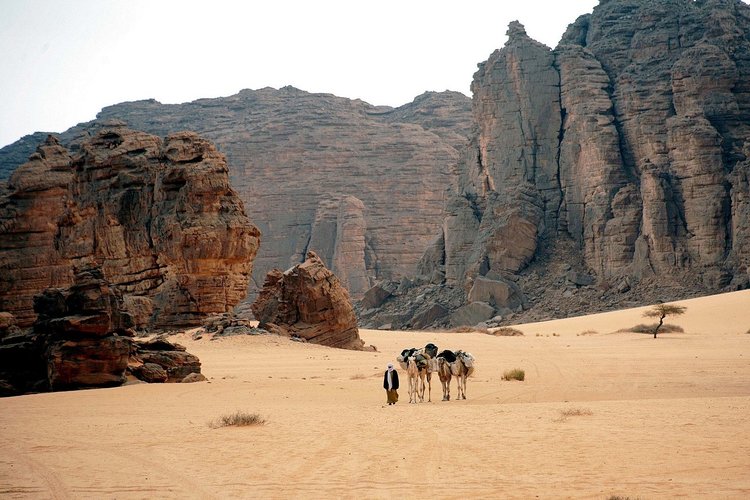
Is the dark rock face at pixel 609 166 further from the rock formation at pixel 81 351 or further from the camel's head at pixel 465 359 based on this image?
the rock formation at pixel 81 351

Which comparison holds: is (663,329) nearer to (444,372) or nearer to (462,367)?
(462,367)

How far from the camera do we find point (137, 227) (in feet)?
120

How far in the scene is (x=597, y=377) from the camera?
65.2ft

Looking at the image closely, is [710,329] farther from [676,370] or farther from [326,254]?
[326,254]

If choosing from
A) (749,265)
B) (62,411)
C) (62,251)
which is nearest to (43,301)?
(62,411)

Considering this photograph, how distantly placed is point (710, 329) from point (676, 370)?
57.1 feet

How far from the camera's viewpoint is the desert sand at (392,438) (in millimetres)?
8391

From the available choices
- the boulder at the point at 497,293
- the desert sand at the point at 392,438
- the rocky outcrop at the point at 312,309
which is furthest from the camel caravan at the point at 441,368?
the boulder at the point at 497,293

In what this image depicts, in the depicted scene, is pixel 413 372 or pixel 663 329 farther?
pixel 663 329

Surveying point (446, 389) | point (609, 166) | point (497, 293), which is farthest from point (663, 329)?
point (609, 166)

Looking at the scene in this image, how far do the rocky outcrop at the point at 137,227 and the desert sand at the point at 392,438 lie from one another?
36.8 ft

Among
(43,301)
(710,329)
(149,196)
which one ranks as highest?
(149,196)

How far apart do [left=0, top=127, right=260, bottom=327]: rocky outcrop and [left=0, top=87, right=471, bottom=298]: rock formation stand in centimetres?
4911

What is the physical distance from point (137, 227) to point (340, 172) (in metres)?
72.5
